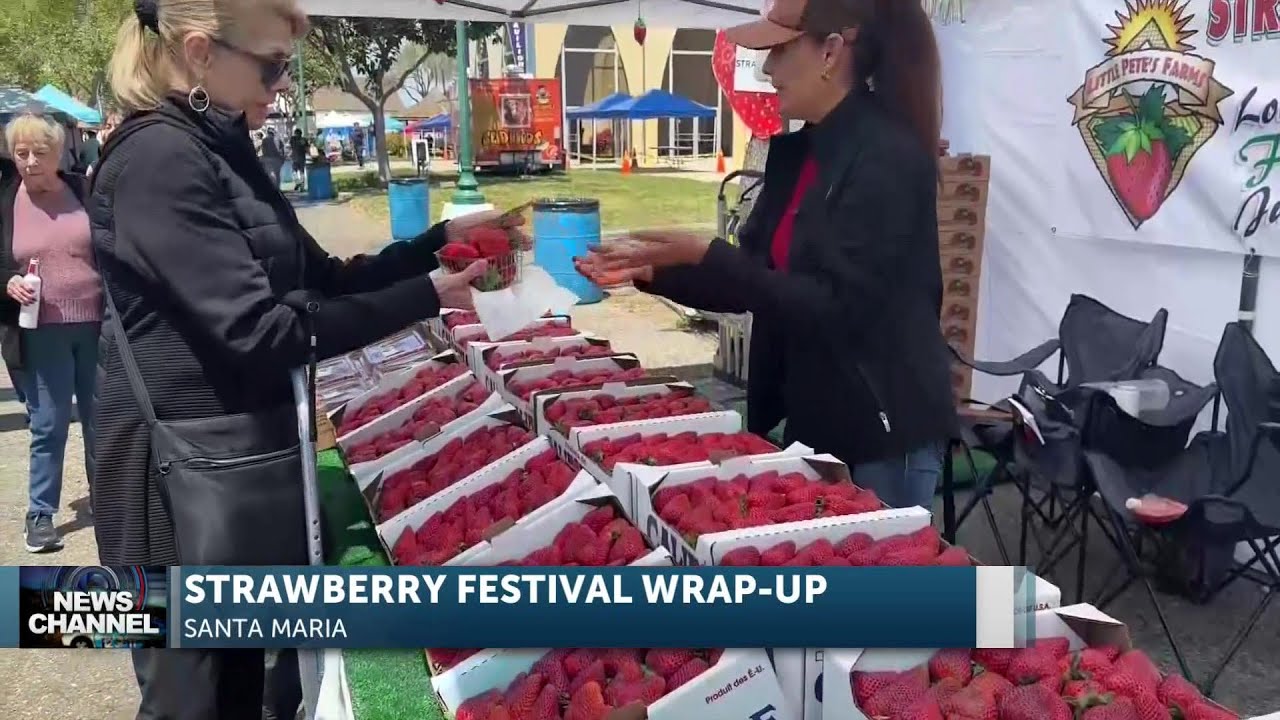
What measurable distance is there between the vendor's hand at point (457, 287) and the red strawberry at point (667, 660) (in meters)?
0.82

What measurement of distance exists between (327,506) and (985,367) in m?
3.14

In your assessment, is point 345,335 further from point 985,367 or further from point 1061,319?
point 1061,319

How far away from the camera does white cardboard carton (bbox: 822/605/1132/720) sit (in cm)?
151

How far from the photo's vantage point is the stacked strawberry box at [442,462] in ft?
7.77

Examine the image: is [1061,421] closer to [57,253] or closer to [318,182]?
[57,253]

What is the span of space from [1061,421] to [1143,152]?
1332 millimetres

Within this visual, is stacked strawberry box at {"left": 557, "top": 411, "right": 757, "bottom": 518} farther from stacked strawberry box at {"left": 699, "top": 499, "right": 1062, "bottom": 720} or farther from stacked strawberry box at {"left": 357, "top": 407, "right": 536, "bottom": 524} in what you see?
stacked strawberry box at {"left": 699, "top": 499, "right": 1062, "bottom": 720}

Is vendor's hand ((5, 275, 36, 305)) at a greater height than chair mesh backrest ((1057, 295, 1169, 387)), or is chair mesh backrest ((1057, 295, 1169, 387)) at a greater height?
vendor's hand ((5, 275, 36, 305))

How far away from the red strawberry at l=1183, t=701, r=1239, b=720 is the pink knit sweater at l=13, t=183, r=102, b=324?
4.43m

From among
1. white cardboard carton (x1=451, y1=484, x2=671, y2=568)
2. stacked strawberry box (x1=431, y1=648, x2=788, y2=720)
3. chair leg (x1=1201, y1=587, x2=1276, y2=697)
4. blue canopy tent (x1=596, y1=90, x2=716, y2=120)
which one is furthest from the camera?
blue canopy tent (x1=596, y1=90, x2=716, y2=120)

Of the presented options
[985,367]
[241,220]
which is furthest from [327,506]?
[985,367]

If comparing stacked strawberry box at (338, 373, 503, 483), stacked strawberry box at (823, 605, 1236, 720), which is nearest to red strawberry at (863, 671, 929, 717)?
stacked strawberry box at (823, 605, 1236, 720)

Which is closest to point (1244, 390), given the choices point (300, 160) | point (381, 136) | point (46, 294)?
point (46, 294)

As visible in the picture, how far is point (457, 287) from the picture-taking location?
206 centimetres
